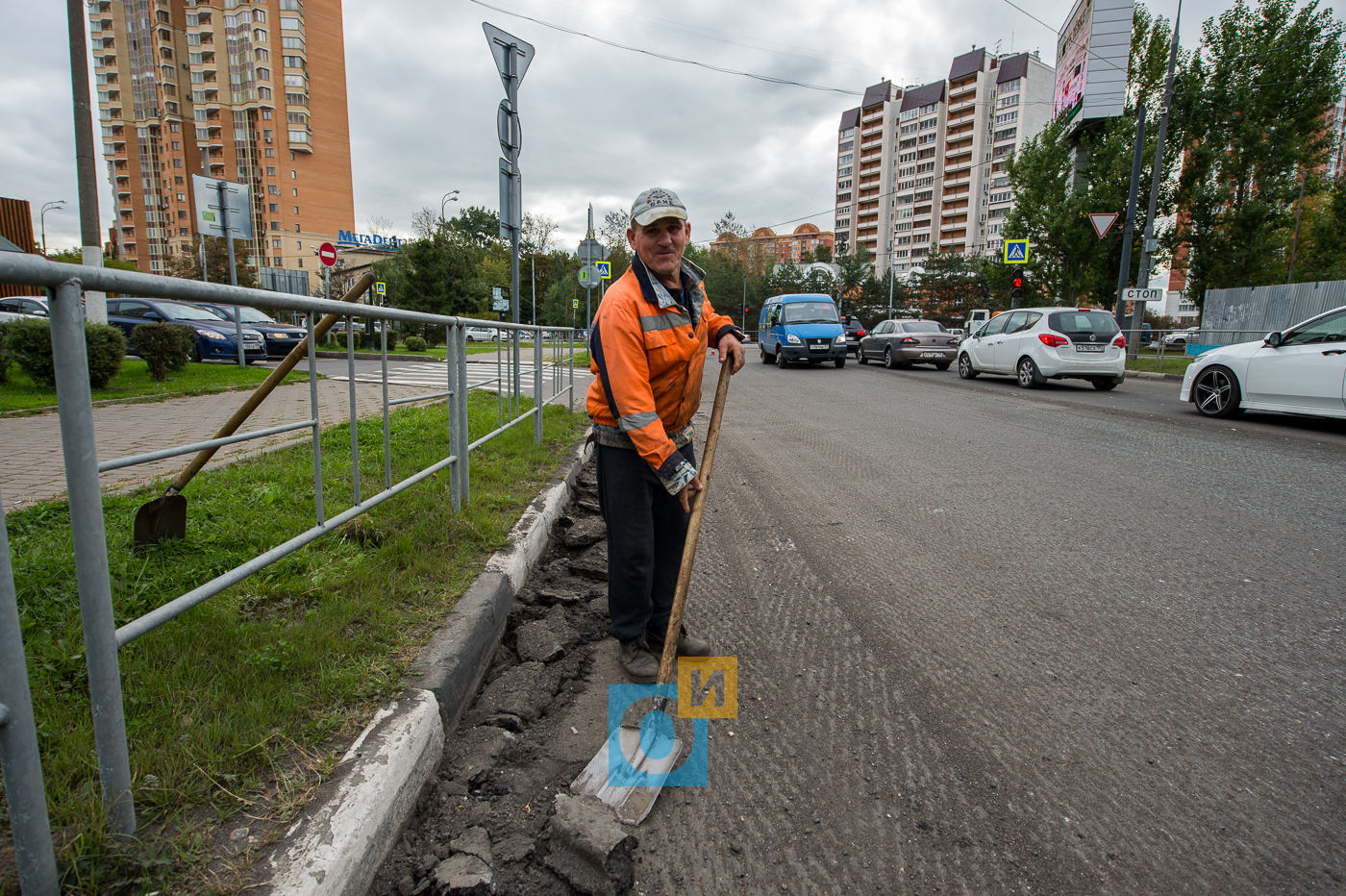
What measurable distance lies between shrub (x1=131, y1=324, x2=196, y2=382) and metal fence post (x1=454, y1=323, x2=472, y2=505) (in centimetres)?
639

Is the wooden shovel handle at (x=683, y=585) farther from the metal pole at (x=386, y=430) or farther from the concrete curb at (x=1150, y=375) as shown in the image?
the concrete curb at (x=1150, y=375)

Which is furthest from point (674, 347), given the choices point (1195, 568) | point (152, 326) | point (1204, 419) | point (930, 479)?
point (152, 326)

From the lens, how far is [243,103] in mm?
72500

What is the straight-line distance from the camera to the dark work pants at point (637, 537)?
8.91ft

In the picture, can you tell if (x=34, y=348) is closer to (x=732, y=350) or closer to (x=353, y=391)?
(x=353, y=391)

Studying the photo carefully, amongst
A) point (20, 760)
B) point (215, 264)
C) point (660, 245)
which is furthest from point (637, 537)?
point (215, 264)

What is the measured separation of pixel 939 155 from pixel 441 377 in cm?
10312

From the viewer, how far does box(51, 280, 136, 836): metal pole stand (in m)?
1.42

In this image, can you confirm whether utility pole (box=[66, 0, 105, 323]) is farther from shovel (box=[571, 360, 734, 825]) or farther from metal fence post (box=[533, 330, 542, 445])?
shovel (box=[571, 360, 734, 825])

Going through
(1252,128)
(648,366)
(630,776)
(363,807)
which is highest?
(1252,128)

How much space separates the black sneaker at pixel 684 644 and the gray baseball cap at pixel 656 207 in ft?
5.18

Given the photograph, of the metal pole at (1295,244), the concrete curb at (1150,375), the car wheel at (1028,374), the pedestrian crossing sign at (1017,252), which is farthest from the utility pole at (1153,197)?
the metal pole at (1295,244)

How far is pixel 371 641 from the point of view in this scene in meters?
2.45

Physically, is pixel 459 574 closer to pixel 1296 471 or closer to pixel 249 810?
pixel 249 810
